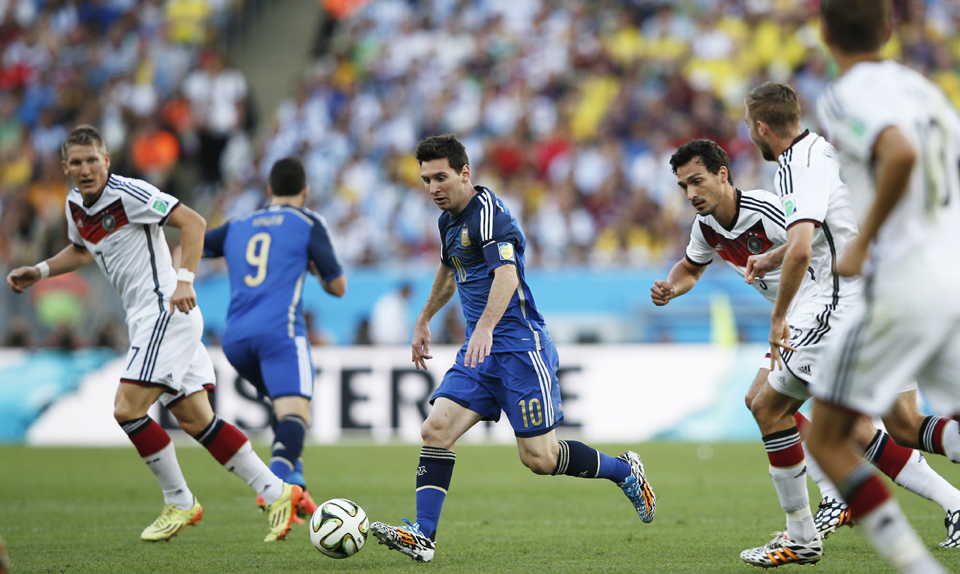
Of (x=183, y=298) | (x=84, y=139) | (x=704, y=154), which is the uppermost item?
(x=84, y=139)

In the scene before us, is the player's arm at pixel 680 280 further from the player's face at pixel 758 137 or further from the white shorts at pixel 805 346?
the player's face at pixel 758 137

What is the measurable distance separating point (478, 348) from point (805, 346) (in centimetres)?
169

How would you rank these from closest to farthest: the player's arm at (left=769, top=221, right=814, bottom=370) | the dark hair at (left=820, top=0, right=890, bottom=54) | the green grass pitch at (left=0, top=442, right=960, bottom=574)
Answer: the dark hair at (left=820, top=0, right=890, bottom=54) → the player's arm at (left=769, top=221, right=814, bottom=370) → the green grass pitch at (left=0, top=442, right=960, bottom=574)

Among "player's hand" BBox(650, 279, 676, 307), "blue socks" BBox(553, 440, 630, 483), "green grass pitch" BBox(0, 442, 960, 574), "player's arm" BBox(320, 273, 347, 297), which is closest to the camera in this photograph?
"green grass pitch" BBox(0, 442, 960, 574)

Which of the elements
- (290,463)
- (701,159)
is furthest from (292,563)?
(701,159)

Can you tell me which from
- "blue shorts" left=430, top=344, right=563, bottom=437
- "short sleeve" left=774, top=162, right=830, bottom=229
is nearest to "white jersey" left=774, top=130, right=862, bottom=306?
"short sleeve" left=774, top=162, right=830, bottom=229

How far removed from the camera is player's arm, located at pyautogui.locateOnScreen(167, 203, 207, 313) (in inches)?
252

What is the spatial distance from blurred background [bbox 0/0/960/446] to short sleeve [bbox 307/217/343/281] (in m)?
6.46

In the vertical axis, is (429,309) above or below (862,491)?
above

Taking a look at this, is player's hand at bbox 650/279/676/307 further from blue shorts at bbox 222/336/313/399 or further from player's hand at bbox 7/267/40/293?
player's hand at bbox 7/267/40/293

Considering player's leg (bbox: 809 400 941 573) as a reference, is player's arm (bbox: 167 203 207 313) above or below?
above

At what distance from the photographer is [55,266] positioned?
7180mm

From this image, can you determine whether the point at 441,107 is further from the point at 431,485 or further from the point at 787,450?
the point at 787,450

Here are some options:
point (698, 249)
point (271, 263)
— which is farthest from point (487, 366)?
point (271, 263)
